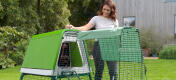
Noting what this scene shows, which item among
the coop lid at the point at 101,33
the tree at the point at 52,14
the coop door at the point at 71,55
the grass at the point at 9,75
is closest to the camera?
the coop lid at the point at 101,33

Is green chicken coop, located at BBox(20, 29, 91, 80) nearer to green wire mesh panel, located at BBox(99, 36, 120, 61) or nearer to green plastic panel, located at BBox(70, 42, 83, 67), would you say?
green plastic panel, located at BBox(70, 42, 83, 67)

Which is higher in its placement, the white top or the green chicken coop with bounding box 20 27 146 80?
the white top

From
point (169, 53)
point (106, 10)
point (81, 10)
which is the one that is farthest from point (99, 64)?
point (81, 10)

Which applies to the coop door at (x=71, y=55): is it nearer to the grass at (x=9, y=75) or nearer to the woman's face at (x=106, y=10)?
the woman's face at (x=106, y=10)

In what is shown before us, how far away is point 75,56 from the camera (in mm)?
3951

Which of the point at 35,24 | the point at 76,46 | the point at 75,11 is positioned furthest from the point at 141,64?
the point at 75,11

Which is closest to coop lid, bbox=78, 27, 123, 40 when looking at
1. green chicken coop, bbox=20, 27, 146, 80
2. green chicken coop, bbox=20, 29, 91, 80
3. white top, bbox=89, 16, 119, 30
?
green chicken coop, bbox=20, 27, 146, 80

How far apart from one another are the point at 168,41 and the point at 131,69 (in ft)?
41.4

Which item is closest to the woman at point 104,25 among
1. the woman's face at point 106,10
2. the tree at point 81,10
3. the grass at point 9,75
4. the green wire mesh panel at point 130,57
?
the woman's face at point 106,10

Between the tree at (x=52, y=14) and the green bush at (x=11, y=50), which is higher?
the tree at (x=52, y=14)

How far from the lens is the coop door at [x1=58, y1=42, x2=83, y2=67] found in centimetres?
386

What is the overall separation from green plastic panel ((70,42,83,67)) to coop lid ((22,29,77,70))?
325 millimetres

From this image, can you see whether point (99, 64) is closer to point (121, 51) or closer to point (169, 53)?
point (121, 51)

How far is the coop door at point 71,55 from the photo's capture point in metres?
3.86
